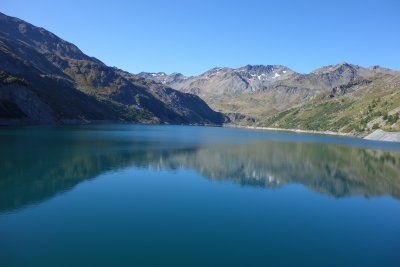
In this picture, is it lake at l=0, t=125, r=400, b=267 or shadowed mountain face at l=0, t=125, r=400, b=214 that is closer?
lake at l=0, t=125, r=400, b=267

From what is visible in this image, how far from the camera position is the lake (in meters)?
23.3

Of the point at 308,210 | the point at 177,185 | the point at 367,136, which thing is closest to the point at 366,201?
the point at 308,210

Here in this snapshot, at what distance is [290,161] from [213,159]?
17.4 meters

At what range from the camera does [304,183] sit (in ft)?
180

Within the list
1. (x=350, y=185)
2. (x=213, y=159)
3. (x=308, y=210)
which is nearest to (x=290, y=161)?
(x=213, y=159)

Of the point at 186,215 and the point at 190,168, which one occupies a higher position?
the point at 186,215

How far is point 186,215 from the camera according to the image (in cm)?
3262

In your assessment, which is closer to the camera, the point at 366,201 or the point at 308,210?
the point at 308,210

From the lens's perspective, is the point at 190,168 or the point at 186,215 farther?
the point at 190,168

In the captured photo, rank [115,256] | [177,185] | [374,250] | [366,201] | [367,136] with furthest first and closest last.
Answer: [367,136] → [177,185] → [366,201] → [374,250] → [115,256]

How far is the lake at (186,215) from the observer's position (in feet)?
76.3

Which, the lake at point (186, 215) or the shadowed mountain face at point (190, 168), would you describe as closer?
the lake at point (186, 215)

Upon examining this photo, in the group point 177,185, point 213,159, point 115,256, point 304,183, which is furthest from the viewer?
point 213,159

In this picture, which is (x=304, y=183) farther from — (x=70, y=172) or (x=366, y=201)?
(x=70, y=172)
